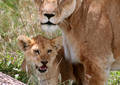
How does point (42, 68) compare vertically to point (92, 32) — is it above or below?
below

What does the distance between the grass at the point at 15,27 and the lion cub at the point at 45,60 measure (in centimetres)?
59

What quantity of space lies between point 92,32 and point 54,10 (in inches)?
26.1

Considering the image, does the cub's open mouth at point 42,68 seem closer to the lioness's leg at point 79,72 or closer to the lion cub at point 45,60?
the lion cub at point 45,60

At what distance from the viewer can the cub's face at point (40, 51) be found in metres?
5.74

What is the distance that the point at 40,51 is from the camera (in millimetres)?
5871

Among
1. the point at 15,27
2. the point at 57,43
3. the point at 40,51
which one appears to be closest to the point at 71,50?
the point at 57,43

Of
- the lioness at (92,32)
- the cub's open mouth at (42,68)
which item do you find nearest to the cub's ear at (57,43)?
the lioness at (92,32)

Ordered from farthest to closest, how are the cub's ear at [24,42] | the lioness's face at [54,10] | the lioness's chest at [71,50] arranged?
the cub's ear at [24,42], the lioness's chest at [71,50], the lioness's face at [54,10]

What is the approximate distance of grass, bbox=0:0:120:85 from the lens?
7406mm

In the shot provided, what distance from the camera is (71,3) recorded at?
223 inches

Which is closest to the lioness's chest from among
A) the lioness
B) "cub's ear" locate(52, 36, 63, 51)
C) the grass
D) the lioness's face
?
the lioness

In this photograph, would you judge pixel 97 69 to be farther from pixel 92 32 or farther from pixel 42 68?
pixel 42 68

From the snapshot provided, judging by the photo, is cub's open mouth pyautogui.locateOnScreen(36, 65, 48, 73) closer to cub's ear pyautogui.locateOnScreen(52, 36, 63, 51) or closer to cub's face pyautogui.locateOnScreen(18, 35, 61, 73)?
cub's face pyautogui.locateOnScreen(18, 35, 61, 73)

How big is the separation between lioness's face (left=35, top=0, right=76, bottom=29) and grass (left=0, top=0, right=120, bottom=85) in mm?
1379
